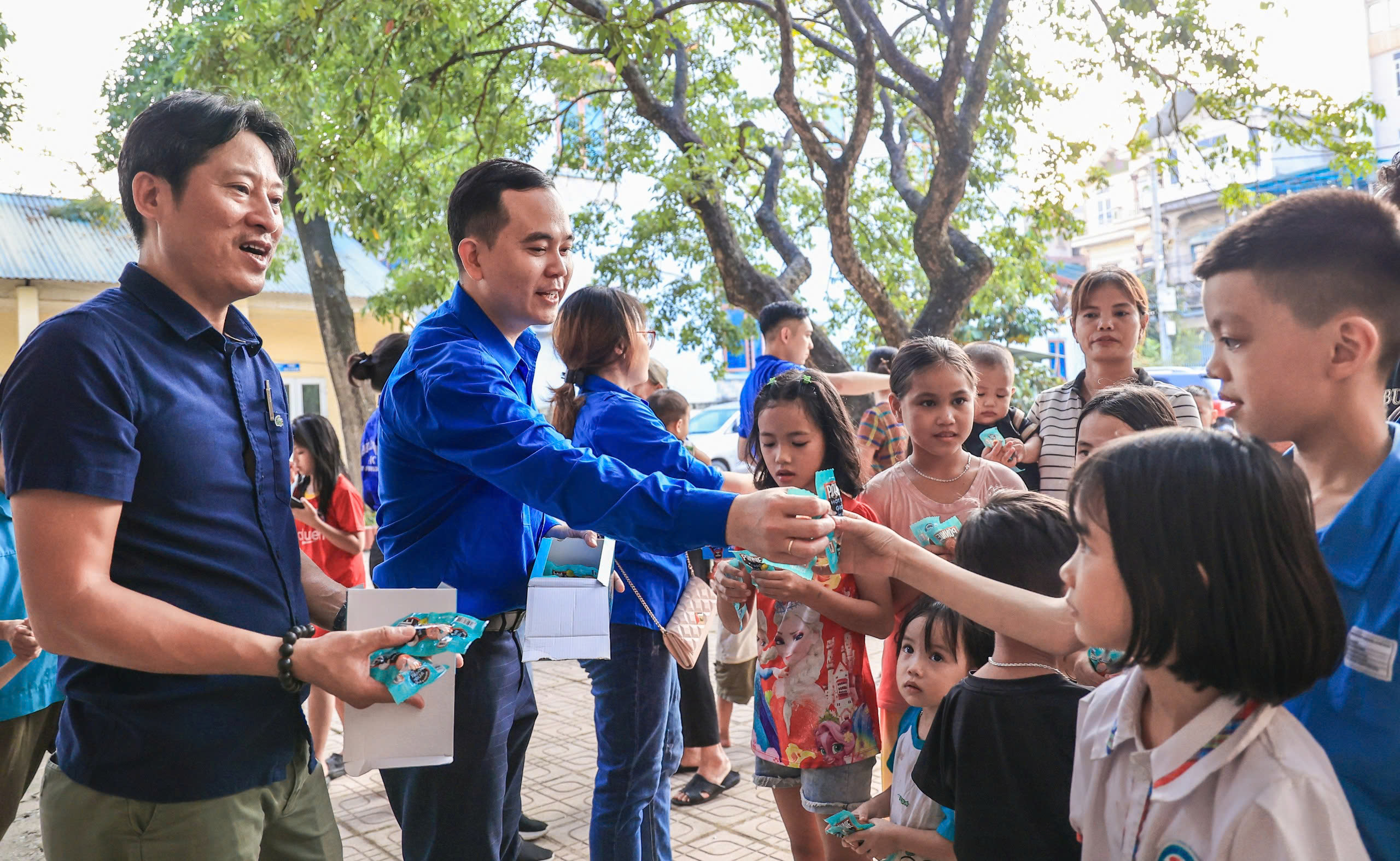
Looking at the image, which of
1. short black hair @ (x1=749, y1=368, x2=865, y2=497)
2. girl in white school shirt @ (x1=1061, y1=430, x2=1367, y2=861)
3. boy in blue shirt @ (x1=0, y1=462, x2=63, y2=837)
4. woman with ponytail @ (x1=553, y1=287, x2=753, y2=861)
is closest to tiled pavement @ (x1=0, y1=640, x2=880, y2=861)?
woman with ponytail @ (x1=553, y1=287, x2=753, y2=861)

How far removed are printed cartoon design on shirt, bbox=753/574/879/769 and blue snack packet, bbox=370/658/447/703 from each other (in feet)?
4.66

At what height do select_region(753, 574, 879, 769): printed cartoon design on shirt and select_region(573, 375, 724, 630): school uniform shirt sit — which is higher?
select_region(573, 375, 724, 630): school uniform shirt

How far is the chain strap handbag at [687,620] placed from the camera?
9.24ft

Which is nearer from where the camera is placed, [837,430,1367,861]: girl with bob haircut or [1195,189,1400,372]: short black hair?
[837,430,1367,861]: girl with bob haircut

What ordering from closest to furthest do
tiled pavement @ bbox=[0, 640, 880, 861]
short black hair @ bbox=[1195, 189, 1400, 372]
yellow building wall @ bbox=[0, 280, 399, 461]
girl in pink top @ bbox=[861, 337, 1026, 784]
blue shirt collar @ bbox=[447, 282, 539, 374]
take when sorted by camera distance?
short black hair @ bbox=[1195, 189, 1400, 372] → blue shirt collar @ bbox=[447, 282, 539, 374] → girl in pink top @ bbox=[861, 337, 1026, 784] → tiled pavement @ bbox=[0, 640, 880, 861] → yellow building wall @ bbox=[0, 280, 399, 461]

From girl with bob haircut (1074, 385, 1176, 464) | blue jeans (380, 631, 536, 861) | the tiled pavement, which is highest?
girl with bob haircut (1074, 385, 1176, 464)

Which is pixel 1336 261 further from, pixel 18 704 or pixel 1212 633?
pixel 18 704

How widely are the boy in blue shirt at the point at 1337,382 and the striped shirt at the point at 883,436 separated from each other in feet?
12.9

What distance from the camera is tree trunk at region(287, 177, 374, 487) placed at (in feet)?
38.6

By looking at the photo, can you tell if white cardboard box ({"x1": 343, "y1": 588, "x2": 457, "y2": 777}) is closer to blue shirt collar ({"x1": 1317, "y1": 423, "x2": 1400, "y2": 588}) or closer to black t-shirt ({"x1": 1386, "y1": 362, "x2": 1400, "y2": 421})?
blue shirt collar ({"x1": 1317, "y1": 423, "x2": 1400, "y2": 588})

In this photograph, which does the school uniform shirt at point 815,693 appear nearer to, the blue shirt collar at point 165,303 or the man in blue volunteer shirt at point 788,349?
the blue shirt collar at point 165,303

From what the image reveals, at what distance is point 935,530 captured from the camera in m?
2.78

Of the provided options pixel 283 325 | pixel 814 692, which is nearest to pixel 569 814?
pixel 814 692

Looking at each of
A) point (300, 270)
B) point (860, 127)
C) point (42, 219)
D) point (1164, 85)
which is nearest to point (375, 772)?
point (860, 127)
